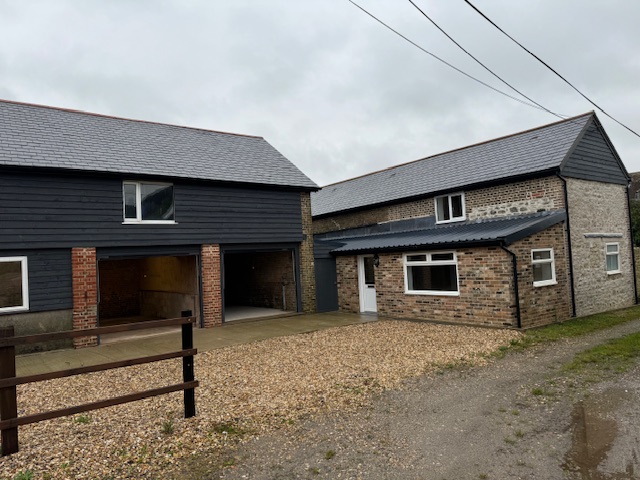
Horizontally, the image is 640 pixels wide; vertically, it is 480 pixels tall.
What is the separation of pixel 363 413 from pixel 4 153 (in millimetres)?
11312

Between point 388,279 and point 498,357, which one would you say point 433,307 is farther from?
point 498,357

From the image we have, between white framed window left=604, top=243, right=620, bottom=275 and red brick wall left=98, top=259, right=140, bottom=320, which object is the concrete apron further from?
white framed window left=604, top=243, right=620, bottom=275

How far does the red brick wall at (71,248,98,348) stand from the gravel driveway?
8.96 metres

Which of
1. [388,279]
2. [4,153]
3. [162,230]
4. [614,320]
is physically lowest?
[614,320]

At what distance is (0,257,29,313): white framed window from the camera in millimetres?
10715

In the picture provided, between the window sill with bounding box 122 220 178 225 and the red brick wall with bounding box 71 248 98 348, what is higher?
the window sill with bounding box 122 220 178 225

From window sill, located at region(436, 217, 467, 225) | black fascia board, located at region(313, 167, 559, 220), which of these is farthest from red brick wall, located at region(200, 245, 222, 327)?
window sill, located at region(436, 217, 467, 225)

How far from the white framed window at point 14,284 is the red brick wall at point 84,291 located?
1100 millimetres

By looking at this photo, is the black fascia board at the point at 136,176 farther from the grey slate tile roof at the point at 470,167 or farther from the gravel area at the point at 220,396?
the gravel area at the point at 220,396

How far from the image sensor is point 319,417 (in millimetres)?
5457

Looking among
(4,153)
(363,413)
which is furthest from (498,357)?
(4,153)

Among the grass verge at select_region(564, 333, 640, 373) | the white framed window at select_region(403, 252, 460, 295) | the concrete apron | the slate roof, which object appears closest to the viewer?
the grass verge at select_region(564, 333, 640, 373)

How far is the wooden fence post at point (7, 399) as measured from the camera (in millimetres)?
4375

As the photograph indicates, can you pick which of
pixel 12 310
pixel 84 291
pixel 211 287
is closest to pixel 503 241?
pixel 211 287
